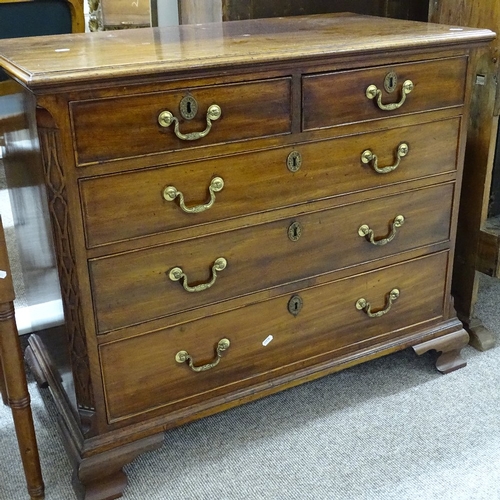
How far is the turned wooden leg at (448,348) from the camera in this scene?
1724 mm

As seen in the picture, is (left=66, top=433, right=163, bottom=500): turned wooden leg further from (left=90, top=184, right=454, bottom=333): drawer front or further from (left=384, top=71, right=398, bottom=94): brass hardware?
(left=384, top=71, right=398, bottom=94): brass hardware

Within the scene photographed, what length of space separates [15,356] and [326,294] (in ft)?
2.25

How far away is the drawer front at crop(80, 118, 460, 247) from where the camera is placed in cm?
119

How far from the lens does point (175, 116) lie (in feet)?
3.91

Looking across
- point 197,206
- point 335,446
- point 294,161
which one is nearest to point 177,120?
point 197,206

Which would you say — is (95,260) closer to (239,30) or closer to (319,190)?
(319,190)

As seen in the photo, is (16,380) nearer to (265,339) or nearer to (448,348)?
(265,339)

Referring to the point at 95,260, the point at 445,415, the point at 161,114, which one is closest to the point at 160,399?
the point at 95,260

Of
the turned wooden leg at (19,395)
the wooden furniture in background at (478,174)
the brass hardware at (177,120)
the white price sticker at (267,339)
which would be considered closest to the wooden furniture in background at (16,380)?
→ the turned wooden leg at (19,395)

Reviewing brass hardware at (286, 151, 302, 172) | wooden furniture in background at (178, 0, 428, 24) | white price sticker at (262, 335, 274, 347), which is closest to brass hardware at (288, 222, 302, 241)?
brass hardware at (286, 151, 302, 172)

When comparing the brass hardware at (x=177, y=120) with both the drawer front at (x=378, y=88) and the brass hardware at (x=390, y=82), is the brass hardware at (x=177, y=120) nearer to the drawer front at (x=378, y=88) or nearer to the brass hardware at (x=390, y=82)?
the drawer front at (x=378, y=88)

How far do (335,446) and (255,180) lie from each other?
2.14 feet

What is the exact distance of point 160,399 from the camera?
1.39 meters

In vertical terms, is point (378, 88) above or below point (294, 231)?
above
